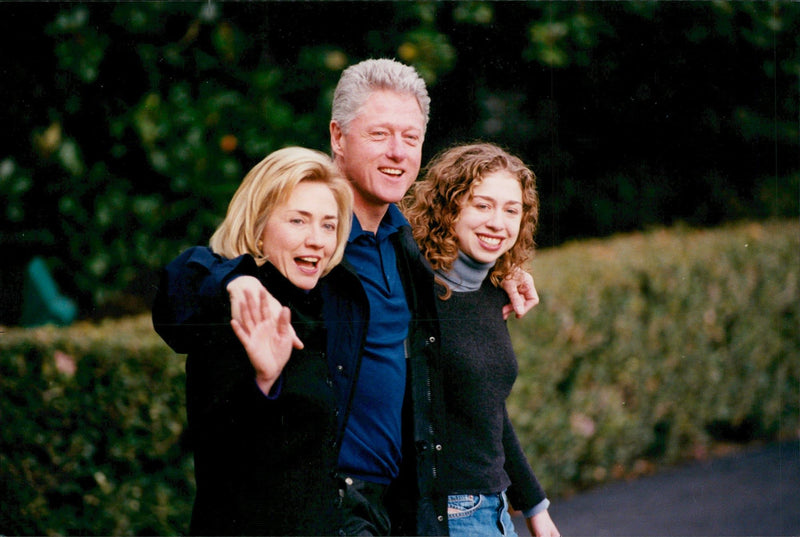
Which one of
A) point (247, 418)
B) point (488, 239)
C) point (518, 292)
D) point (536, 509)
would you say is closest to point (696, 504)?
point (536, 509)

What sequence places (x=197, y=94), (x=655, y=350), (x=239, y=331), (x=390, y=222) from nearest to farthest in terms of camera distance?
1. (x=239, y=331)
2. (x=390, y=222)
3. (x=197, y=94)
4. (x=655, y=350)

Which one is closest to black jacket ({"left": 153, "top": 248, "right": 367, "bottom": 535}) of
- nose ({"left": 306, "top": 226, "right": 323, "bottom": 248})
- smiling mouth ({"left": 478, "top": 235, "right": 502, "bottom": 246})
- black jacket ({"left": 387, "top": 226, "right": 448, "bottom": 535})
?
nose ({"left": 306, "top": 226, "right": 323, "bottom": 248})

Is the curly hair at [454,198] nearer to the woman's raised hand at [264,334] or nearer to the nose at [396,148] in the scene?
the nose at [396,148]

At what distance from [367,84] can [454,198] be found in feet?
1.35

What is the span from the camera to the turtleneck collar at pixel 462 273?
2820 millimetres

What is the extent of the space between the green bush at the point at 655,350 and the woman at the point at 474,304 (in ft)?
8.11

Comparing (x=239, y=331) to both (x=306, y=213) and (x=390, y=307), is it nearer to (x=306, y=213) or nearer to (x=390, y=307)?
(x=306, y=213)

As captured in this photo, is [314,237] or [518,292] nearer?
[314,237]

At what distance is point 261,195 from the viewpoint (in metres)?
2.39

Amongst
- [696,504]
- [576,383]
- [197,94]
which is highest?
[197,94]

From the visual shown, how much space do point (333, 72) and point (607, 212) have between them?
3257mm

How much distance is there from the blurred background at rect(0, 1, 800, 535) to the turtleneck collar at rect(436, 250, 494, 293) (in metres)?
0.33

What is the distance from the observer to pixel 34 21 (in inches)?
182

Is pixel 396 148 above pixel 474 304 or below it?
above
